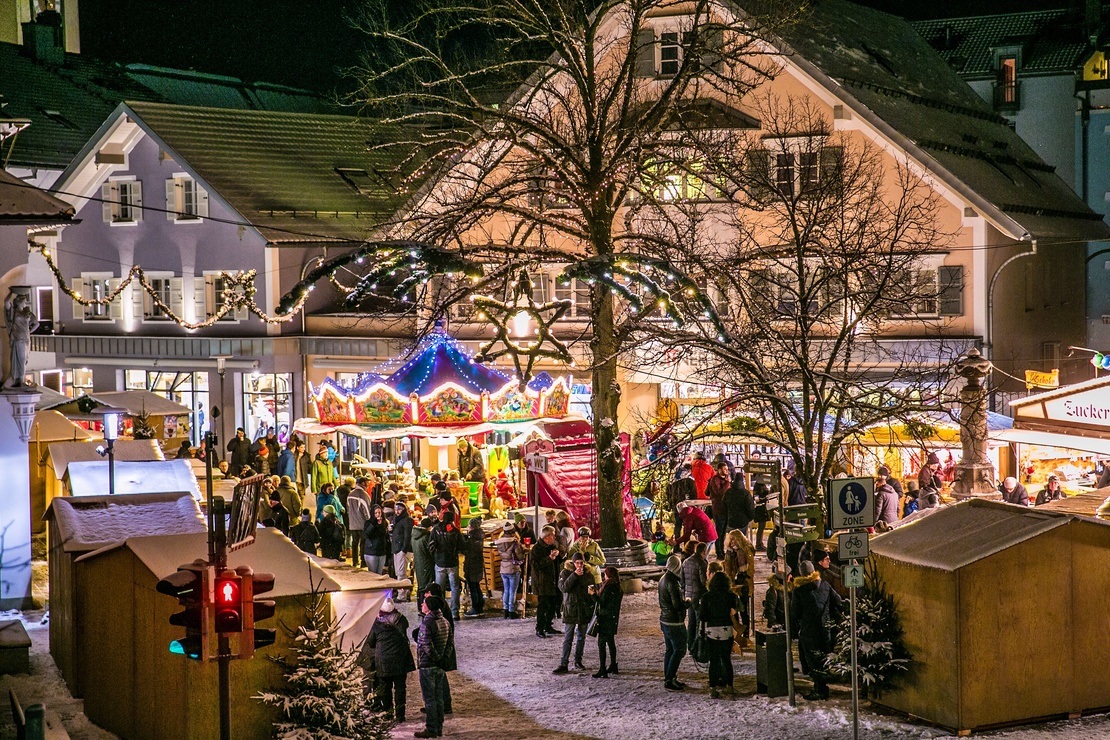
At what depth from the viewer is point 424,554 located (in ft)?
67.2

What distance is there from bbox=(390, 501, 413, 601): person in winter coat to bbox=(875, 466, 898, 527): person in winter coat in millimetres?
7512

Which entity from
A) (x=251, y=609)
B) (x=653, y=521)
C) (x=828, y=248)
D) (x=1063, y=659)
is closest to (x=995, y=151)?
(x=653, y=521)

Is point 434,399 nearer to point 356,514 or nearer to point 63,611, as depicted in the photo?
point 356,514

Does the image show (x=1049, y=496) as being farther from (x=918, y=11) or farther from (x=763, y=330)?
(x=918, y=11)

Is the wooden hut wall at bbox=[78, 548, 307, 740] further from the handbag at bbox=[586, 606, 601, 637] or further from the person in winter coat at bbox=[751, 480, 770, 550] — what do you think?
the person in winter coat at bbox=[751, 480, 770, 550]

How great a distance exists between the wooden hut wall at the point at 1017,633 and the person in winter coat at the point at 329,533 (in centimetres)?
1150

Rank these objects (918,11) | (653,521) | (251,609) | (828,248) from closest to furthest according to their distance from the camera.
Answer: (251,609) → (828,248) → (653,521) → (918,11)

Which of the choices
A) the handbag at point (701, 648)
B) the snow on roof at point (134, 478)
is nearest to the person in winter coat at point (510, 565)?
the snow on roof at point (134, 478)

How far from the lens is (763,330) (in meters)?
19.7

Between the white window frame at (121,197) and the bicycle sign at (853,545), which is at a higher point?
the white window frame at (121,197)

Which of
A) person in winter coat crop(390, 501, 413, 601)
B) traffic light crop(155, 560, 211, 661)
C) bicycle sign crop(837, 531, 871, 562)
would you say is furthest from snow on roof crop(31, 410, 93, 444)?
bicycle sign crop(837, 531, 871, 562)

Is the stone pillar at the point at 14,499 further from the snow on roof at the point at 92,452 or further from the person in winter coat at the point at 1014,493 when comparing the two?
the person in winter coat at the point at 1014,493

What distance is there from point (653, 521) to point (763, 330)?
8670 millimetres

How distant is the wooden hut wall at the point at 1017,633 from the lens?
44.4ft
